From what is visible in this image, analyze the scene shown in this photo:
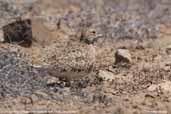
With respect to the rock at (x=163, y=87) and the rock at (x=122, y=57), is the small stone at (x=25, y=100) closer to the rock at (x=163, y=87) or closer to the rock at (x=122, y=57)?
the rock at (x=163, y=87)

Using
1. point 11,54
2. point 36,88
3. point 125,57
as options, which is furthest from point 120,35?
point 36,88

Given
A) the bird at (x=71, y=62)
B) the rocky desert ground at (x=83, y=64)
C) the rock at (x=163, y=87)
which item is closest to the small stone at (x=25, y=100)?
the rocky desert ground at (x=83, y=64)

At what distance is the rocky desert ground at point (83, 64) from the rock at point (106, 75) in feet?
0.05

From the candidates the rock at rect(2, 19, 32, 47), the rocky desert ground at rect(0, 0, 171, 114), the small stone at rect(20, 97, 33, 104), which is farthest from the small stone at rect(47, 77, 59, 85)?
the rock at rect(2, 19, 32, 47)

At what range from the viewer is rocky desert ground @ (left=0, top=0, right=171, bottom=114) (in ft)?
23.3

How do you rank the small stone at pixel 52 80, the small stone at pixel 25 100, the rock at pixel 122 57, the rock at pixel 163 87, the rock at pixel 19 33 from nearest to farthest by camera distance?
the small stone at pixel 25 100, the rock at pixel 163 87, the small stone at pixel 52 80, the rock at pixel 122 57, the rock at pixel 19 33

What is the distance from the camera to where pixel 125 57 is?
8.71 m

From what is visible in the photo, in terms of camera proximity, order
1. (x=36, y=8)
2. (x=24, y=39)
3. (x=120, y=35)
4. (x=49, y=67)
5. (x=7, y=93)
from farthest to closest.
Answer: (x=36, y=8) < (x=120, y=35) < (x=24, y=39) < (x=49, y=67) < (x=7, y=93)

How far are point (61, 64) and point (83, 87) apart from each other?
16.6 inches

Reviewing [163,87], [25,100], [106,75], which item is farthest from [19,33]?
[163,87]

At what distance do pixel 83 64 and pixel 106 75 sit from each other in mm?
559

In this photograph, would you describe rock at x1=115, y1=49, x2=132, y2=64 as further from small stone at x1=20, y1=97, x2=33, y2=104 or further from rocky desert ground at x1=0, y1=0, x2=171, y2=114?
small stone at x1=20, y1=97, x2=33, y2=104

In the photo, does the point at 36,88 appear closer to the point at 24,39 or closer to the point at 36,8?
the point at 24,39

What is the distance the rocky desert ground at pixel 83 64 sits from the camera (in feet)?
23.3
